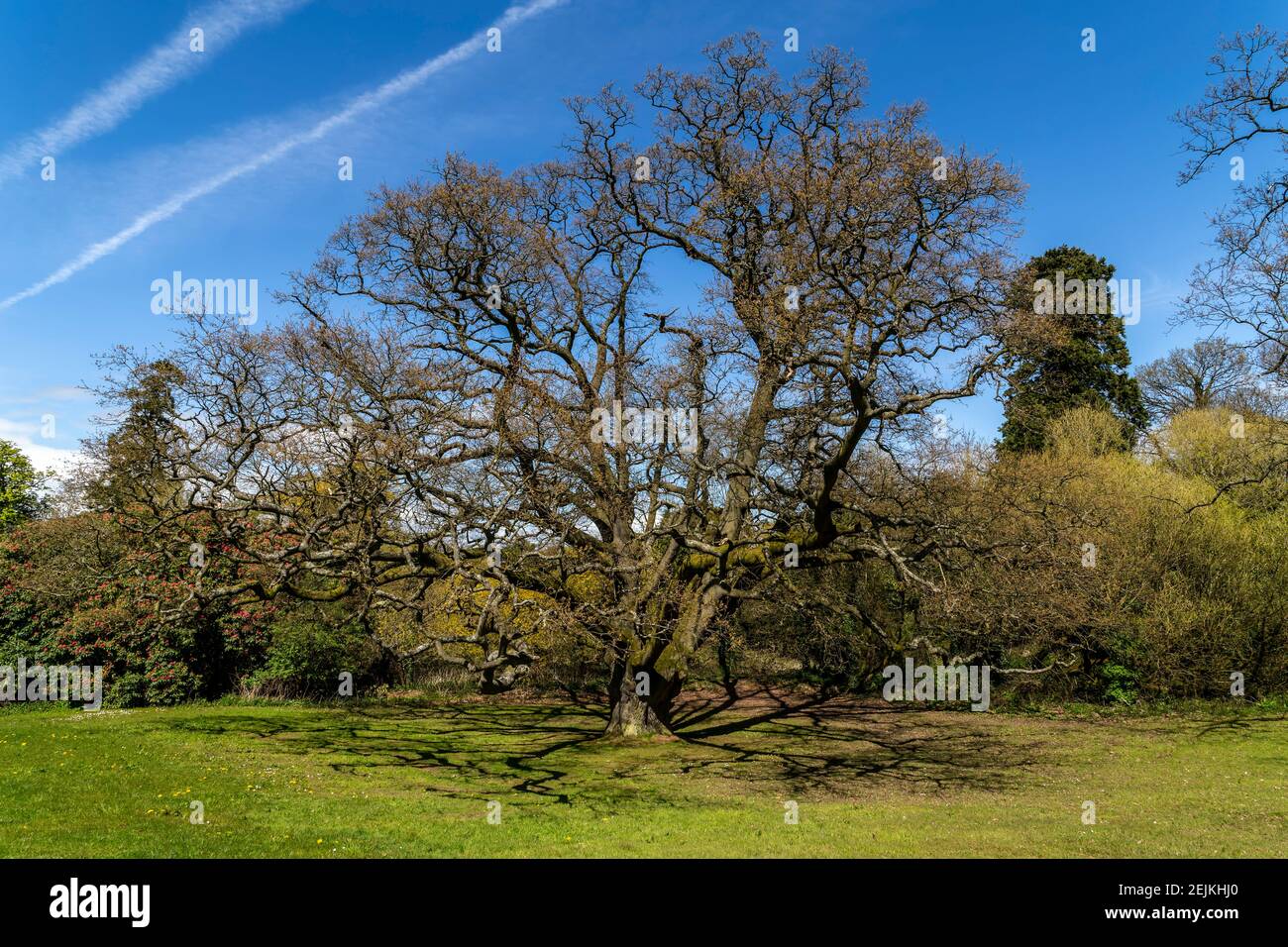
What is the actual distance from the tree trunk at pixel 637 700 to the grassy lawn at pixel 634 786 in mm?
663

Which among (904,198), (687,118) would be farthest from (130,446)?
(904,198)

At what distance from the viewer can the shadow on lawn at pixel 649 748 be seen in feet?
43.3

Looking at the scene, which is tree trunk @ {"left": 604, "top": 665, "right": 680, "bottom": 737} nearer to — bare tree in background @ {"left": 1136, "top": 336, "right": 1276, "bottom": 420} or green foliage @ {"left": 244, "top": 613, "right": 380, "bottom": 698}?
green foliage @ {"left": 244, "top": 613, "right": 380, "bottom": 698}

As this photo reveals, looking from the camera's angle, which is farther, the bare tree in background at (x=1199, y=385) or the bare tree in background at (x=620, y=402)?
the bare tree in background at (x=1199, y=385)

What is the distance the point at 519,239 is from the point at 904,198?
7.98 m

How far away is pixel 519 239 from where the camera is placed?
17.4 metres

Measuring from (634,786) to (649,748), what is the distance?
12.0 ft

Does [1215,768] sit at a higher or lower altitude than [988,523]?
lower

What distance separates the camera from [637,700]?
17344 millimetres

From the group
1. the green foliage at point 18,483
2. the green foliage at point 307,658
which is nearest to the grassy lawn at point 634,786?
the green foliage at point 307,658

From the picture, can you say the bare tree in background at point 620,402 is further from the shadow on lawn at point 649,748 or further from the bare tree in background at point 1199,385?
the bare tree in background at point 1199,385

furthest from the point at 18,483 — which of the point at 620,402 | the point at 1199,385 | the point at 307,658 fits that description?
the point at 1199,385
